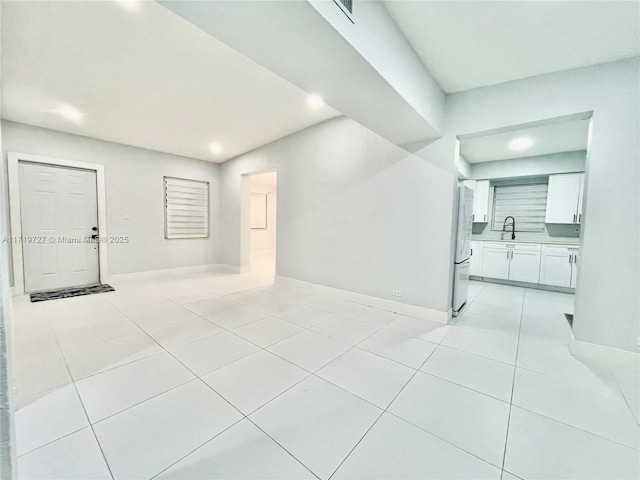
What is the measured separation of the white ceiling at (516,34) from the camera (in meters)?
Result: 2.06

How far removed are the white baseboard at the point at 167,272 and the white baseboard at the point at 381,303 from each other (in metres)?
2.30

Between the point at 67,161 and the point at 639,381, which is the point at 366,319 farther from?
the point at 67,161

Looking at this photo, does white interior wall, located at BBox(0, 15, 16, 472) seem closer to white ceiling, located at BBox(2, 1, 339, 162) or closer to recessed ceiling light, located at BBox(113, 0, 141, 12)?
recessed ceiling light, located at BBox(113, 0, 141, 12)

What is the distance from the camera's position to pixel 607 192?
8.40ft

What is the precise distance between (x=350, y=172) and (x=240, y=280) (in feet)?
9.92

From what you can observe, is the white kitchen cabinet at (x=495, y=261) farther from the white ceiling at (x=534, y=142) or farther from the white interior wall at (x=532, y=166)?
the white ceiling at (x=534, y=142)

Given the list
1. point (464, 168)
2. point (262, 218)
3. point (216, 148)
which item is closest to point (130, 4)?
point (216, 148)

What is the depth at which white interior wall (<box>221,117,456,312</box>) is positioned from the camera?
3.45 m

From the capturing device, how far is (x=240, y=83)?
10.6ft

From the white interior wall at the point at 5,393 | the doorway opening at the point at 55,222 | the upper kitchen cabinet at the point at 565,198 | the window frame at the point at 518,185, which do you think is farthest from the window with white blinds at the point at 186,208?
the upper kitchen cabinet at the point at 565,198

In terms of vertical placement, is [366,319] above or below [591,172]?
below

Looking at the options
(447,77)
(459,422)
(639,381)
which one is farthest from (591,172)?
(459,422)

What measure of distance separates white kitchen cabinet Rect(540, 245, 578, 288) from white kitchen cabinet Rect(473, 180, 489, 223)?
1248 mm

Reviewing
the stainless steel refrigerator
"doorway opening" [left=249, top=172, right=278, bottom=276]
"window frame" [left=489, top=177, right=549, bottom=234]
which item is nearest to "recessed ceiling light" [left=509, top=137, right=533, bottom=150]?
"window frame" [left=489, top=177, right=549, bottom=234]
